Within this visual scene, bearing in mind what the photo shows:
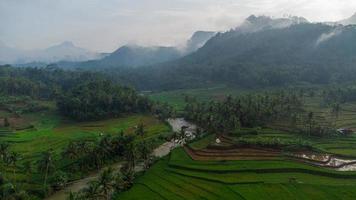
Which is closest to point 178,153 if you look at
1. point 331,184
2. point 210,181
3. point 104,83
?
point 210,181

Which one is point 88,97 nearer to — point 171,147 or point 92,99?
point 92,99

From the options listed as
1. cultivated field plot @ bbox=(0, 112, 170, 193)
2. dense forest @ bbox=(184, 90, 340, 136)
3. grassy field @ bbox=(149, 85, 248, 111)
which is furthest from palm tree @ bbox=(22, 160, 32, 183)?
grassy field @ bbox=(149, 85, 248, 111)

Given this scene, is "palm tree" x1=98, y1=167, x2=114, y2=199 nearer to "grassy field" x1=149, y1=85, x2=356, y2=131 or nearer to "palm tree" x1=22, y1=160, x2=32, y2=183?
"palm tree" x1=22, y1=160, x2=32, y2=183

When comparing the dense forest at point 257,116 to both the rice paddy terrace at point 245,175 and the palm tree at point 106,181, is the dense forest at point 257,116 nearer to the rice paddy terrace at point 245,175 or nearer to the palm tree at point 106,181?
the rice paddy terrace at point 245,175

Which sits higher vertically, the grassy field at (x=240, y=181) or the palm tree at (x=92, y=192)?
the palm tree at (x=92, y=192)

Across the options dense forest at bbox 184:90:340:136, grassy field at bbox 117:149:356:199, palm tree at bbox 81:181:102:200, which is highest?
dense forest at bbox 184:90:340:136

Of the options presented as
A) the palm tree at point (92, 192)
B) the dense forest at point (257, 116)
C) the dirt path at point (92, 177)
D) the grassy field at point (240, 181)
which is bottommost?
the dirt path at point (92, 177)

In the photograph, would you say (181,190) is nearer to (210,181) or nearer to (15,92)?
(210,181)

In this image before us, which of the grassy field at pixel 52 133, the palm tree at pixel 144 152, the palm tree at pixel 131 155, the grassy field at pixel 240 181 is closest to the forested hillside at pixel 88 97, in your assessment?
the grassy field at pixel 52 133
